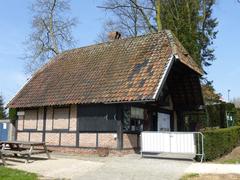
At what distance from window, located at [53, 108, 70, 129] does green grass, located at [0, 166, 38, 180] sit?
22.3 ft

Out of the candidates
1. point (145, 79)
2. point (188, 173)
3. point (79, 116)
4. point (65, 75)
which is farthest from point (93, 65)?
point (188, 173)

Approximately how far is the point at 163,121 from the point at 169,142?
6.86m

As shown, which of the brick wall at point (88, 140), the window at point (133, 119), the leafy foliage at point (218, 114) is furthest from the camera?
the leafy foliage at point (218, 114)

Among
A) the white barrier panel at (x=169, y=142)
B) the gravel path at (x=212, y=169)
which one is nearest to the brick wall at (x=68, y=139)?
the white barrier panel at (x=169, y=142)

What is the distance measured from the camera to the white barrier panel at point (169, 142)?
16188 millimetres

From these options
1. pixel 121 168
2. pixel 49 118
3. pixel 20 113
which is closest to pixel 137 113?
pixel 49 118

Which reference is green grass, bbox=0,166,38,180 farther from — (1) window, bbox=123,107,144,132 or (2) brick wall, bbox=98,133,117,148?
(1) window, bbox=123,107,144,132

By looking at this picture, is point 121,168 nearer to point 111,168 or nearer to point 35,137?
point 111,168

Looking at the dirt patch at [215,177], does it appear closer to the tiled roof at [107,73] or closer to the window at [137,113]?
the tiled roof at [107,73]

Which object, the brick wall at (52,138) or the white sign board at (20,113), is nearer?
the brick wall at (52,138)

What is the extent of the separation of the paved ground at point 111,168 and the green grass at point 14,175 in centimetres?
62

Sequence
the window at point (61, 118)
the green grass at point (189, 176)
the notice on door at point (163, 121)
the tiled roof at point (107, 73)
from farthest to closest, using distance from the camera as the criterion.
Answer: the notice on door at point (163, 121)
the window at point (61, 118)
the tiled roof at point (107, 73)
the green grass at point (189, 176)

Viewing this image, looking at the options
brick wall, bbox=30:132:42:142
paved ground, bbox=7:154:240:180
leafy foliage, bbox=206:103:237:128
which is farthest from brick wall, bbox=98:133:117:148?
leafy foliage, bbox=206:103:237:128

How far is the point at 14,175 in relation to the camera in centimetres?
1297
